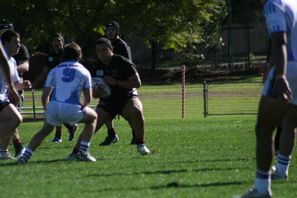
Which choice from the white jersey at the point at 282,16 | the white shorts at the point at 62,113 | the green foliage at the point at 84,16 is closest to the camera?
the white jersey at the point at 282,16

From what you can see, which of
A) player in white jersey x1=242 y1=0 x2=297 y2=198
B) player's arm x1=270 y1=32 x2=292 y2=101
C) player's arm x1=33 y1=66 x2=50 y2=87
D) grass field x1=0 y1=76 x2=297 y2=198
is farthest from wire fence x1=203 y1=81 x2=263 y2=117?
player's arm x1=270 y1=32 x2=292 y2=101

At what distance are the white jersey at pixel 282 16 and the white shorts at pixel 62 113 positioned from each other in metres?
3.80

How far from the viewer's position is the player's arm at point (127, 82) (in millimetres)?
12602

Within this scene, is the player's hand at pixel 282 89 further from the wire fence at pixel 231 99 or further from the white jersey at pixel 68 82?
the wire fence at pixel 231 99

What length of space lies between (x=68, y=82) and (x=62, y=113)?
0.43 m

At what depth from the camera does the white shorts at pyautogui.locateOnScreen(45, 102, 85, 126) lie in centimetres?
1105

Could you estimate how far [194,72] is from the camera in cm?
6084

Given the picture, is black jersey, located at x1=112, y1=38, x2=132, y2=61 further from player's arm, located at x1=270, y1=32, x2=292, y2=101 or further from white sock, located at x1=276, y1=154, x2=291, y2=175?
player's arm, located at x1=270, y1=32, x2=292, y2=101

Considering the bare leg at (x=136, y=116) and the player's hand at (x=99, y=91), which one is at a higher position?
the player's hand at (x=99, y=91)

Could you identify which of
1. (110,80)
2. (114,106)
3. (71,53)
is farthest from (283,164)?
(114,106)

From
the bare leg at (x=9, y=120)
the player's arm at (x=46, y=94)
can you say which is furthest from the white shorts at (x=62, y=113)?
the bare leg at (x=9, y=120)

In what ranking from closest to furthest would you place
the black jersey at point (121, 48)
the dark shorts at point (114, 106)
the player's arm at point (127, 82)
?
1. the player's arm at point (127, 82)
2. the dark shorts at point (114, 106)
3. the black jersey at point (121, 48)

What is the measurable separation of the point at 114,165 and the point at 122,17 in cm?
2380

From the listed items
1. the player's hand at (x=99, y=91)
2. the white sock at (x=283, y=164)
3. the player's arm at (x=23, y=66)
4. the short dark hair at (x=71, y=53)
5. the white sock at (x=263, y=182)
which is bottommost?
the white sock at (x=283, y=164)
